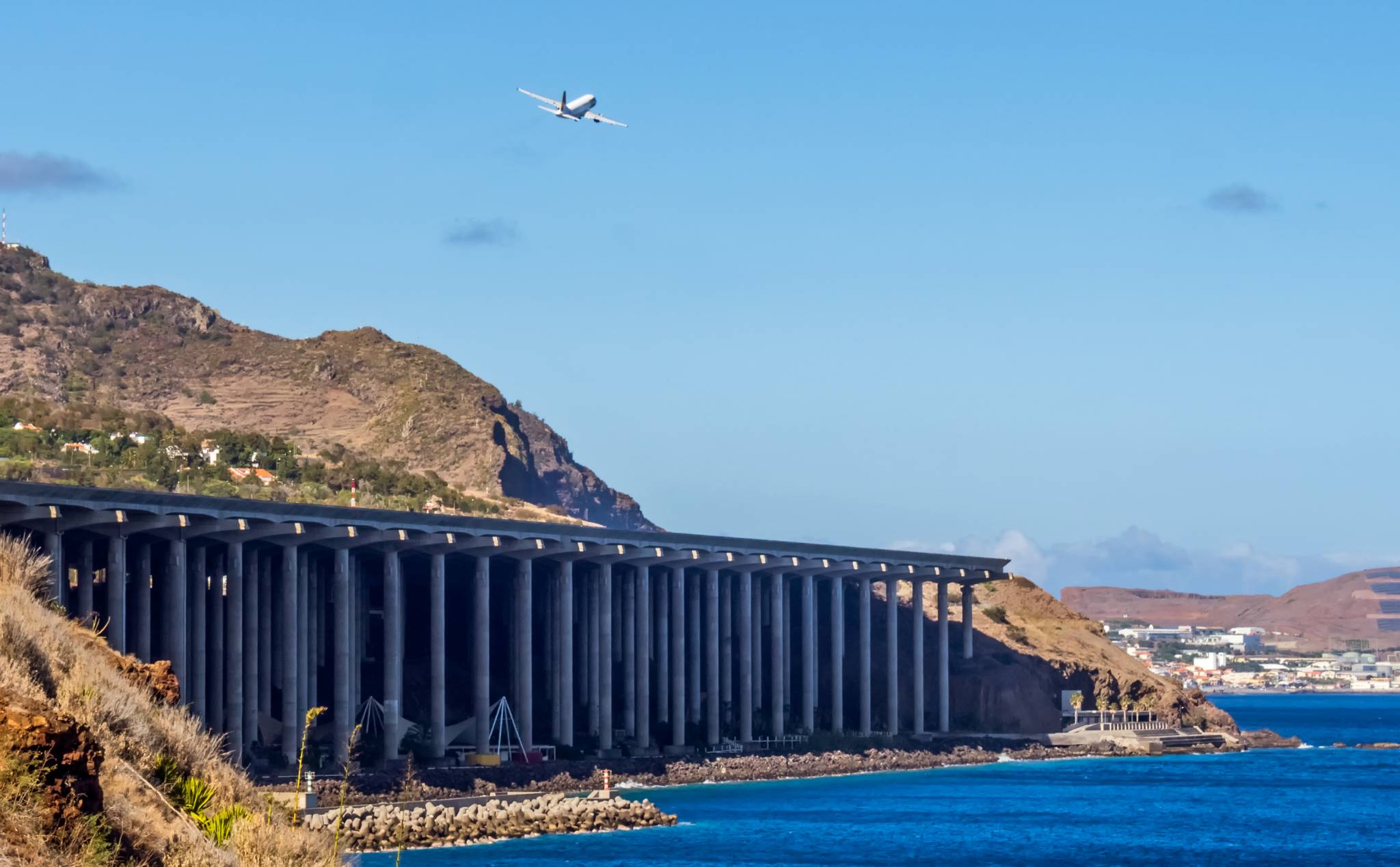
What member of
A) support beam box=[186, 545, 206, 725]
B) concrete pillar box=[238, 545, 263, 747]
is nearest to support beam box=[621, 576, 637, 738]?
concrete pillar box=[238, 545, 263, 747]

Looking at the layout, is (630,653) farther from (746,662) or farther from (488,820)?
(488,820)

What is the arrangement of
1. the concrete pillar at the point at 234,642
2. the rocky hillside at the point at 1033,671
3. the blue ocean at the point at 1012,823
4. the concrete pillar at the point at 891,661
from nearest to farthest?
the blue ocean at the point at 1012,823
the concrete pillar at the point at 234,642
the concrete pillar at the point at 891,661
the rocky hillside at the point at 1033,671

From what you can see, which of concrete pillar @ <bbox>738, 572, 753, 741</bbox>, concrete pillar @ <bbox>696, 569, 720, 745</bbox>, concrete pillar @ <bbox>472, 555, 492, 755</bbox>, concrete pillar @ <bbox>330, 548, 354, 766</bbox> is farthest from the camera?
concrete pillar @ <bbox>738, 572, 753, 741</bbox>

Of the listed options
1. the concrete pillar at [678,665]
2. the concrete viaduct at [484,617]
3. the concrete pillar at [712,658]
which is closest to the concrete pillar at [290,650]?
the concrete viaduct at [484,617]

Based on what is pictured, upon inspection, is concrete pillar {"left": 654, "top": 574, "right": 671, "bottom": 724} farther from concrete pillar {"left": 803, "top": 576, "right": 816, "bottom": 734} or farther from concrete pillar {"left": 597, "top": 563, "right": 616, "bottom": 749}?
concrete pillar {"left": 803, "top": 576, "right": 816, "bottom": 734}

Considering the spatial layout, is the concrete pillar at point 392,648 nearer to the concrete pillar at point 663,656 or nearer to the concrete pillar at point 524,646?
the concrete pillar at point 524,646

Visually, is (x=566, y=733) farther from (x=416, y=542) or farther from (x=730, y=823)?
(x=730, y=823)

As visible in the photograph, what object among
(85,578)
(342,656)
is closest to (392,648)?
(342,656)
